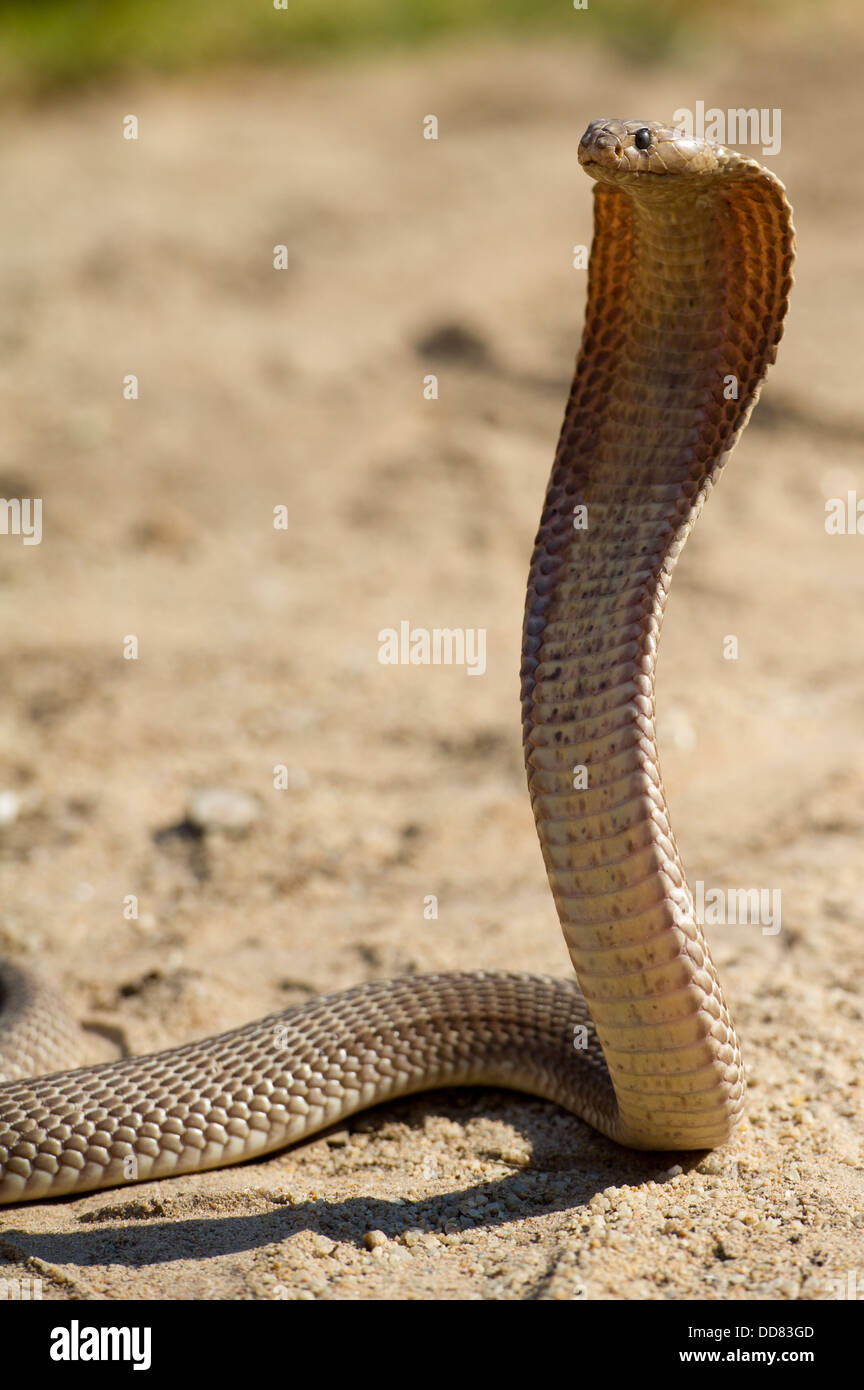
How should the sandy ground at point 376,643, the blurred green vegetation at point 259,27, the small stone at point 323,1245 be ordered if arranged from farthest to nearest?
the blurred green vegetation at point 259,27 → the sandy ground at point 376,643 → the small stone at point 323,1245

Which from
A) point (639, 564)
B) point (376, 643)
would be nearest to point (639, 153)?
point (639, 564)

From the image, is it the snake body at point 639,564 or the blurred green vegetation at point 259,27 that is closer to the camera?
the snake body at point 639,564

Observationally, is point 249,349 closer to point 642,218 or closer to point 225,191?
point 225,191

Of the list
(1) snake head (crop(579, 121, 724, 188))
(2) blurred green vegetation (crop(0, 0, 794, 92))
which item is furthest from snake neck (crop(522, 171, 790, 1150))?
(2) blurred green vegetation (crop(0, 0, 794, 92))

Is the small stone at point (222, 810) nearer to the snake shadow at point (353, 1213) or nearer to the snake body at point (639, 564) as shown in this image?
the snake shadow at point (353, 1213)

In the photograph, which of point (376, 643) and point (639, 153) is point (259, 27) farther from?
point (639, 153)

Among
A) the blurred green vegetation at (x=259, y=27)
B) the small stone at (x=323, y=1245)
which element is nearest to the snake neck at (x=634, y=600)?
the small stone at (x=323, y=1245)
